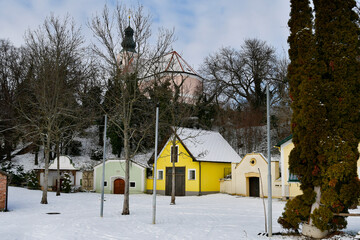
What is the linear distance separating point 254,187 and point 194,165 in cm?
542

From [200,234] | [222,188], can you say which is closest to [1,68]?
[222,188]

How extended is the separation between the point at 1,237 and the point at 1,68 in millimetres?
34305

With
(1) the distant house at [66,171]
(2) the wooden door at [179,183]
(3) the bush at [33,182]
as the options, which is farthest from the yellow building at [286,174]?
(3) the bush at [33,182]

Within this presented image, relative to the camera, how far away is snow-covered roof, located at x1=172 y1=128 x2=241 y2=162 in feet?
101

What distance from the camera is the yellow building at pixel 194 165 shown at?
30.0m

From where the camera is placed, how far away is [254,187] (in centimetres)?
2817

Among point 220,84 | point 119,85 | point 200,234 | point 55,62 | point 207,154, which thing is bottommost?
point 200,234

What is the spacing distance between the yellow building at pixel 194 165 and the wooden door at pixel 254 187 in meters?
3.56

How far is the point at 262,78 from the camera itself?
140 feet

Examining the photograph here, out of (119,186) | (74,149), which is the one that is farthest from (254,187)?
(74,149)

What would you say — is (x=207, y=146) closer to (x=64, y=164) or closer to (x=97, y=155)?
(x=64, y=164)

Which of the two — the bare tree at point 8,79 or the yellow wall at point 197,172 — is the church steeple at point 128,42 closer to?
the yellow wall at point 197,172

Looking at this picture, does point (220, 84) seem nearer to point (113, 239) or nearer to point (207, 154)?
point (207, 154)

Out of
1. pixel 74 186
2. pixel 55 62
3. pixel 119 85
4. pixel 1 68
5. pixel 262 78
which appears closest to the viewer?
pixel 119 85
